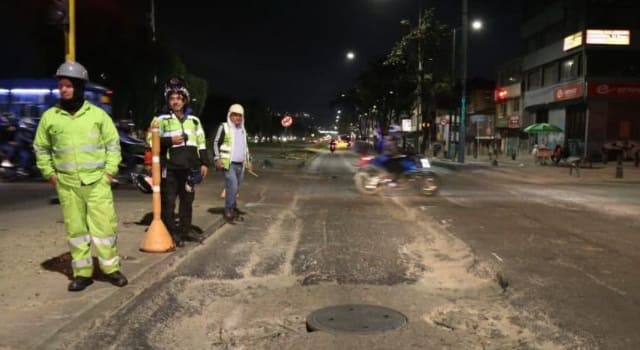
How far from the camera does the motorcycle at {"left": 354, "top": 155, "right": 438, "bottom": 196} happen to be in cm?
1600

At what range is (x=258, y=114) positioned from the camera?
109 m

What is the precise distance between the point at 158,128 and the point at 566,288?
16.4 feet

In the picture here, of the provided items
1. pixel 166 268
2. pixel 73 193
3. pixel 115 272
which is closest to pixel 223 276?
pixel 166 268

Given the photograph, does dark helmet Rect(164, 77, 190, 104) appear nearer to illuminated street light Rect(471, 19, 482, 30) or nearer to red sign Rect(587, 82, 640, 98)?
illuminated street light Rect(471, 19, 482, 30)

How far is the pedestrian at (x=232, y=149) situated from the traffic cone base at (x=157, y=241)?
241cm

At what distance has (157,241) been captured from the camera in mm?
7535

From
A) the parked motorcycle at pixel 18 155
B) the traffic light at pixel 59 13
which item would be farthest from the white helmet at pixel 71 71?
the parked motorcycle at pixel 18 155

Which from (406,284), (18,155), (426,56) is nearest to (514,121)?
(426,56)

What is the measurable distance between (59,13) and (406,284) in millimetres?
6850

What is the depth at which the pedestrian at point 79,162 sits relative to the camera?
5504mm

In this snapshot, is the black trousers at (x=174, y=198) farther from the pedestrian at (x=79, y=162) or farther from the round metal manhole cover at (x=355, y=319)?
the round metal manhole cover at (x=355, y=319)

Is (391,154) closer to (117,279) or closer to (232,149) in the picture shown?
(232,149)

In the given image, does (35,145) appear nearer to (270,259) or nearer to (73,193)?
(73,193)

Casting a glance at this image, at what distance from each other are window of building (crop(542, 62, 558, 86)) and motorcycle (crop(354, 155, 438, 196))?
32.1 m
